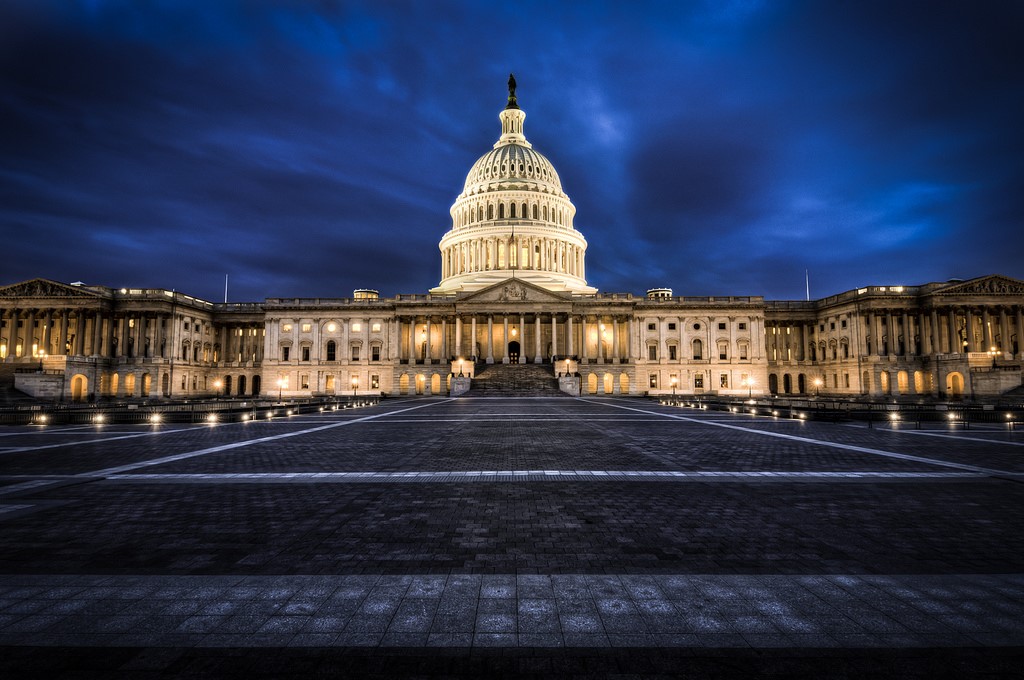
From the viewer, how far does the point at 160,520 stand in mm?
8203

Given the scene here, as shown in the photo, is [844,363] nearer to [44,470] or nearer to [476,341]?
[476,341]

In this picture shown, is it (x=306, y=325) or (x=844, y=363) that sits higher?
(x=306, y=325)

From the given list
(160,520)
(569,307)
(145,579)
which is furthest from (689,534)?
(569,307)

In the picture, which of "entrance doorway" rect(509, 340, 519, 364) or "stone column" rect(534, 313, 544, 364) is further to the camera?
"entrance doorway" rect(509, 340, 519, 364)

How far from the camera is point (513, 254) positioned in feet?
330

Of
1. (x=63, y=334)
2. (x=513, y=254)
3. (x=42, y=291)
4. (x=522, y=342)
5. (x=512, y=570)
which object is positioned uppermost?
(x=513, y=254)

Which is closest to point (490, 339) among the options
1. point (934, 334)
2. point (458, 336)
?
point (458, 336)

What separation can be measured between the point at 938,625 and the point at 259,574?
6.58m

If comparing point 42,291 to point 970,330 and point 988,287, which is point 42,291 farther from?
point 988,287

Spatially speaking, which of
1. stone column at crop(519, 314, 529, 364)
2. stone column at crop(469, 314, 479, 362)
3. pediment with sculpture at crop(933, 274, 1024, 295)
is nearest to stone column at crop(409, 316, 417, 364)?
stone column at crop(469, 314, 479, 362)

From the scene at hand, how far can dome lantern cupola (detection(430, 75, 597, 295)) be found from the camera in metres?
101

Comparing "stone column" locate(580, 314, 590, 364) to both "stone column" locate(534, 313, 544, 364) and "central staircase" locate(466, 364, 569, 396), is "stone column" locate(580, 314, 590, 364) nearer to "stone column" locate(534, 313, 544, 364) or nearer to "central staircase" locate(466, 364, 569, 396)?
"stone column" locate(534, 313, 544, 364)

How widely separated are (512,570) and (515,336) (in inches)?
3164

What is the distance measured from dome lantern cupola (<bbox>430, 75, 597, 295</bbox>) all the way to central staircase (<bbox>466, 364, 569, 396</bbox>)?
1013 inches
